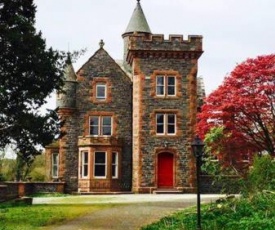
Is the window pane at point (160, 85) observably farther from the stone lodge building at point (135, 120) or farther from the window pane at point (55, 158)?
the window pane at point (55, 158)

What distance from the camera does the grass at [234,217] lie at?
48.1 ft

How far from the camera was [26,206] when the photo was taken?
25.9 metres

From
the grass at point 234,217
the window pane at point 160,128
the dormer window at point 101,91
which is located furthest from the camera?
the dormer window at point 101,91

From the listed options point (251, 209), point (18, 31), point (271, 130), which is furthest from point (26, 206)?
point (271, 130)

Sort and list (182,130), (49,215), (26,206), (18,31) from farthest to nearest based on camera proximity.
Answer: (182,130), (26,206), (49,215), (18,31)

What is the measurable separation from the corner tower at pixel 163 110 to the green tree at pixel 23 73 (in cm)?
1820

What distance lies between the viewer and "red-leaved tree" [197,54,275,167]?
36.1 meters

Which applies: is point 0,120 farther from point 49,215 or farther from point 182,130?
point 182,130

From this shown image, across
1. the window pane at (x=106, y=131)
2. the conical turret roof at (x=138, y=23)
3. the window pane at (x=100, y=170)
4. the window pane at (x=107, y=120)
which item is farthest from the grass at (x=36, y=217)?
the conical turret roof at (x=138, y=23)

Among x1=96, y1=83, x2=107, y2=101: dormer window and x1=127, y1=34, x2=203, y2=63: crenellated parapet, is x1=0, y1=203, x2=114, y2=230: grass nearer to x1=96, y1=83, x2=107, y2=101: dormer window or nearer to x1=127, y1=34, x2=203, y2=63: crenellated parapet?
x1=127, y1=34, x2=203, y2=63: crenellated parapet

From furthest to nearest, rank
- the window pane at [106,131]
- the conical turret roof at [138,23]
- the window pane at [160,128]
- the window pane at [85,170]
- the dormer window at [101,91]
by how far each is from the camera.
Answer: the conical turret roof at [138,23]
the dormer window at [101,91]
the window pane at [106,131]
the window pane at [85,170]
the window pane at [160,128]

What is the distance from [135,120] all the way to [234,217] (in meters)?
23.7

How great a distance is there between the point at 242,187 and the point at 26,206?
10.7m

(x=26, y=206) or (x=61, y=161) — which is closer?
(x=26, y=206)
